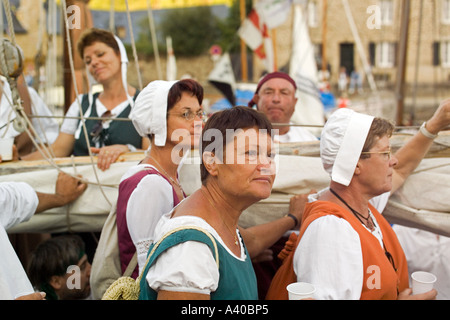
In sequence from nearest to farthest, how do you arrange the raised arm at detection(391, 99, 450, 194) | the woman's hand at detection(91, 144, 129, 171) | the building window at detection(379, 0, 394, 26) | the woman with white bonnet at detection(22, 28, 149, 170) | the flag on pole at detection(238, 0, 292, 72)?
the raised arm at detection(391, 99, 450, 194)
the woman's hand at detection(91, 144, 129, 171)
the woman with white bonnet at detection(22, 28, 149, 170)
the flag on pole at detection(238, 0, 292, 72)
the building window at detection(379, 0, 394, 26)

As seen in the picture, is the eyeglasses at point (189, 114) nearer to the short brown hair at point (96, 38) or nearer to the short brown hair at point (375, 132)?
the short brown hair at point (375, 132)

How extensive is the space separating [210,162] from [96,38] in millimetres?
1716

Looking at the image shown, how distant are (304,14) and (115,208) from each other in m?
9.11

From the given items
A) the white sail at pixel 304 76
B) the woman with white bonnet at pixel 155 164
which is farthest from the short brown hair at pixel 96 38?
the white sail at pixel 304 76

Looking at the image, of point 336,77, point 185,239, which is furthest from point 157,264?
point 336,77

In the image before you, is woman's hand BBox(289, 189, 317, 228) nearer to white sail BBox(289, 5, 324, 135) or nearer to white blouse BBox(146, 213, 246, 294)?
white blouse BBox(146, 213, 246, 294)

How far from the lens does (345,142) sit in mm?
1847

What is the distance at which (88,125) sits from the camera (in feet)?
9.50

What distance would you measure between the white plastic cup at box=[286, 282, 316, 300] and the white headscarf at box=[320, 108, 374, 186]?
1.53 ft

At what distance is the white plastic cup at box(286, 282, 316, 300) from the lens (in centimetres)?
151

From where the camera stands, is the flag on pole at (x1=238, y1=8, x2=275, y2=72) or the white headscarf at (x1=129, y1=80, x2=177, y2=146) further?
the flag on pole at (x1=238, y1=8, x2=275, y2=72)

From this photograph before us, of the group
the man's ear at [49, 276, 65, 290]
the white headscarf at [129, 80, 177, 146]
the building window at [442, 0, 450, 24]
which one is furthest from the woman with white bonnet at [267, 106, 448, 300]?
the building window at [442, 0, 450, 24]

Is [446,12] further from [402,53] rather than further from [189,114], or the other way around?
[189,114]
